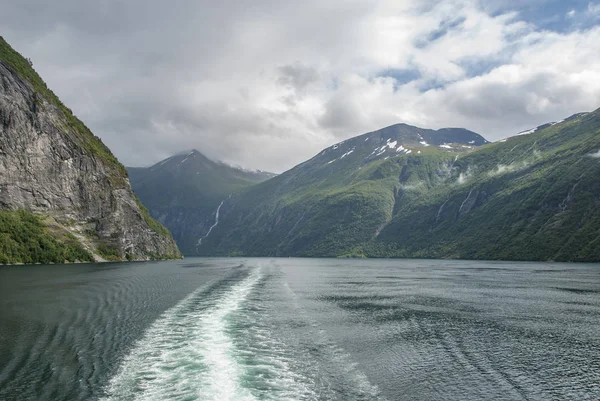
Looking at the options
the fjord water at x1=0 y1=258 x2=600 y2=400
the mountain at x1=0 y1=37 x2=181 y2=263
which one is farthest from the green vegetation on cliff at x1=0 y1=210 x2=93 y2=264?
the fjord water at x1=0 y1=258 x2=600 y2=400

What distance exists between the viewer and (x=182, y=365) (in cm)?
2028

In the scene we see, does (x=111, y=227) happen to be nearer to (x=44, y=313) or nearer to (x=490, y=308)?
(x=44, y=313)

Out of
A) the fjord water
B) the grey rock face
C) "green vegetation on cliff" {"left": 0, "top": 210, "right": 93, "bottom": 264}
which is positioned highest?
the grey rock face

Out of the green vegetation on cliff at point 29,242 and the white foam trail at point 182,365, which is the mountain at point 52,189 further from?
the white foam trail at point 182,365

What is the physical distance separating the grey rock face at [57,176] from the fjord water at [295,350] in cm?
10157

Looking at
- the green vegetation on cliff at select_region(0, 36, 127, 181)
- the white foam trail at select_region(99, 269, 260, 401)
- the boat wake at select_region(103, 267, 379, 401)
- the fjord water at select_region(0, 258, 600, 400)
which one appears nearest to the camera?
the white foam trail at select_region(99, 269, 260, 401)

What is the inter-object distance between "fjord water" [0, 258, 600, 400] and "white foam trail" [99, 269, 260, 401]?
81 millimetres

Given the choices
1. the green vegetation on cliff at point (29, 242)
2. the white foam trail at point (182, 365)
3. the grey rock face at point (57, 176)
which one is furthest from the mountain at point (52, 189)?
the white foam trail at point (182, 365)

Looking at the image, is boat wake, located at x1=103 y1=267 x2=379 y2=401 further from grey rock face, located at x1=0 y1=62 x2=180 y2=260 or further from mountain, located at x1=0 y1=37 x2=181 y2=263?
grey rock face, located at x1=0 y1=62 x2=180 y2=260

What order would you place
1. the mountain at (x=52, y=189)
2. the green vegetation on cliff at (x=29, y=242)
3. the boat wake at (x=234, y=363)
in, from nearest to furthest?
the boat wake at (x=234, y=363) → the green vegetation on cliff at (x=29, y=242) → the mountain at (x=52, y=189)

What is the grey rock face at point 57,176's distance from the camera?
127062 mm

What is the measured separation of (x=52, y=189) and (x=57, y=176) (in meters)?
6.27

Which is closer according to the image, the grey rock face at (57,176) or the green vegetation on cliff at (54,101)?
the grey rock face at (57,176)

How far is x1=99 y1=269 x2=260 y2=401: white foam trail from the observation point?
16359mm
